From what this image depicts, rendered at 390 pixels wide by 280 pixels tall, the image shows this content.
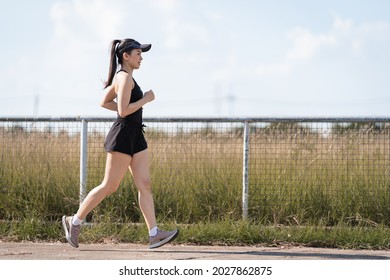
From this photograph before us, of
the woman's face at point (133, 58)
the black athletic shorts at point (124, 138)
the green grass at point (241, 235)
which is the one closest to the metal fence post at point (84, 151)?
the green grass at point (241, 235)

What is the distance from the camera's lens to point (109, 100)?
7.93 metres

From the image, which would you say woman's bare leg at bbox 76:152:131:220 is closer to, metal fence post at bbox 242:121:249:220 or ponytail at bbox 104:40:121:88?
ponytail at bbox 104:40:121:88

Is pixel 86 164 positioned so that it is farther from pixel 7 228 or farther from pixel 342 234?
pixel 342 234

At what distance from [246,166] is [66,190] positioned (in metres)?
2.16

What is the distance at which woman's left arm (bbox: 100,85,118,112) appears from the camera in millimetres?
7852

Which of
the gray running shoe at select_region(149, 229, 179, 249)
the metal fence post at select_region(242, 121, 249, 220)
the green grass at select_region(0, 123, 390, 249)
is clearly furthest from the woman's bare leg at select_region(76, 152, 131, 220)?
the metal fence post at select_region(242, 121, 249, 220)

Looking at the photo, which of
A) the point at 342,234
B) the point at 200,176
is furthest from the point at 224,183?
the point at 342,234

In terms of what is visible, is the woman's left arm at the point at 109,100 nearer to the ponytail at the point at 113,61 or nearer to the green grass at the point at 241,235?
the ponytail at the point at 113,61

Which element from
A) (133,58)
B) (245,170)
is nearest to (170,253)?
(245,170)

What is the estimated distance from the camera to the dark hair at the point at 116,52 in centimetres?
772

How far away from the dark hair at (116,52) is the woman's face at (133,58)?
5 centimetres

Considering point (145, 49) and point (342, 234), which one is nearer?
point (145, 49)

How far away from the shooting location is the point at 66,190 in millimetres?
9320

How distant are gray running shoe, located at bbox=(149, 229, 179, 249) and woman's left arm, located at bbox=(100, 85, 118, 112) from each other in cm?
133
